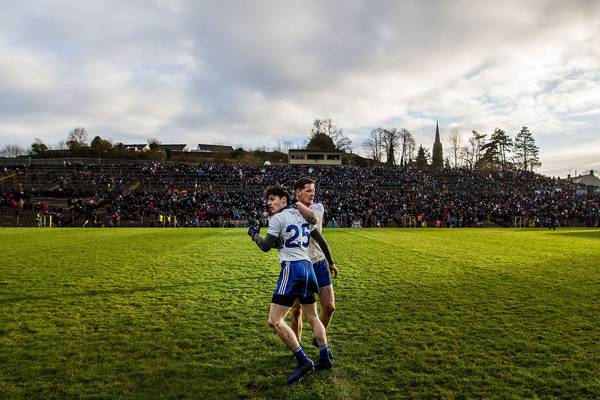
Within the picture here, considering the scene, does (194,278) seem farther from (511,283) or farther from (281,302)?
(511,283)

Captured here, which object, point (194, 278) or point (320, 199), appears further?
Answer: point (320, 199)

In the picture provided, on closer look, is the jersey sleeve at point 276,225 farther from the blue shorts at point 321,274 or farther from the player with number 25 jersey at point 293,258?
the blue shorts at point 321,274

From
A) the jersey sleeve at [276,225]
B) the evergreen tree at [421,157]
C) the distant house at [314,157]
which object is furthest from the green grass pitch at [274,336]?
the evergreen tree at [421,157]

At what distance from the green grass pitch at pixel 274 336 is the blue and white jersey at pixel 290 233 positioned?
4.22 feet

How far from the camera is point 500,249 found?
15.4m

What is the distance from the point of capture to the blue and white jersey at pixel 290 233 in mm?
4254

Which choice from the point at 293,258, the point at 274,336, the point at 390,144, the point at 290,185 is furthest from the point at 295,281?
the point at 390,144

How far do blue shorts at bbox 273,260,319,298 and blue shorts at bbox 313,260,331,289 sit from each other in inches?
21.7

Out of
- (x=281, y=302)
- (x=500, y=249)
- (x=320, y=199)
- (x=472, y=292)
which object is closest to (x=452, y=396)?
(x=281, y=302)

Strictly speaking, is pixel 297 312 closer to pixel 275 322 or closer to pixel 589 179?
pixel 275 322

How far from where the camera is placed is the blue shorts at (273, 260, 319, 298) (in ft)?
13.6

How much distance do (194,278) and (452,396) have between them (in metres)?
6.87

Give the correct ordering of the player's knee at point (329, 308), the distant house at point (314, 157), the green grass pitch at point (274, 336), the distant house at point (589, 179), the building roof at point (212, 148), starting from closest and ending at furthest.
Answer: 1. the green grass pitch at point (274, 336)
2. the player's knee at point (329, 308)
3. the distant house at point (314, 157)
4. the distant house at point (589, 179)
5. the building roof at point (212, 148)

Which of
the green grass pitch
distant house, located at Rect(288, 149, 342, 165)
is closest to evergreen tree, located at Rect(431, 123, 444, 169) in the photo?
distant house, located at Rect(288, 149, 342, 165)
